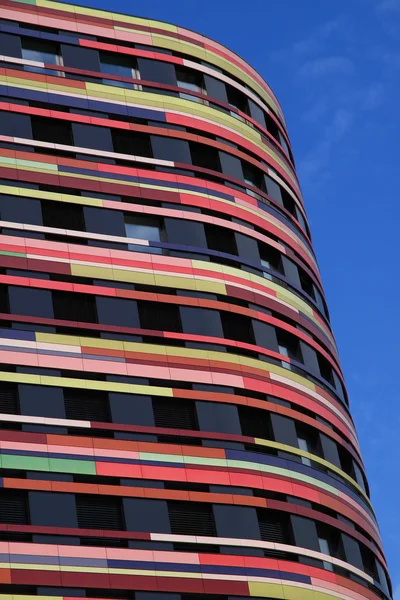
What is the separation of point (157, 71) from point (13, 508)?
2747cm

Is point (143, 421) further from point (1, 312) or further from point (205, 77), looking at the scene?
point (205, 77)

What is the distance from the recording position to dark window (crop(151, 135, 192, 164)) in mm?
66438

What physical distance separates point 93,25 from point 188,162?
9.10 metres

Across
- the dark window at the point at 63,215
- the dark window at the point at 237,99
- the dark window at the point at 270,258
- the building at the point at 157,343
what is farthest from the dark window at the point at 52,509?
the dark window at the point at 237,99

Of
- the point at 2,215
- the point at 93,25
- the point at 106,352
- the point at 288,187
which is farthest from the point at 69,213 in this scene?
the point at 288,187

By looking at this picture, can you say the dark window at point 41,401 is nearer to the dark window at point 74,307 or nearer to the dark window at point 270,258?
the dark window at point 74,307

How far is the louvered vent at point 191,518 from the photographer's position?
5562 centimetres

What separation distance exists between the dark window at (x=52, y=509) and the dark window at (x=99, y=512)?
0.48 metres

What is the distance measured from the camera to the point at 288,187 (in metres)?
74.1

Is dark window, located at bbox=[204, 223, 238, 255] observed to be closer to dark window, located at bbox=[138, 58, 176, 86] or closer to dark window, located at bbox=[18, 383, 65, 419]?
dark window, located at bbox=[138, 58, 176, 86]

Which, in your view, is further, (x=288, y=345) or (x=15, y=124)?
(x=288, y=345)

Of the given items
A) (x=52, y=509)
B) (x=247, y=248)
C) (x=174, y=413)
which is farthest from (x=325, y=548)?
(x=247, y=248)

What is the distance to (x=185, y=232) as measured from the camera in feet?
211

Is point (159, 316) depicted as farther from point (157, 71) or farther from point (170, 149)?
point (157, 71)
